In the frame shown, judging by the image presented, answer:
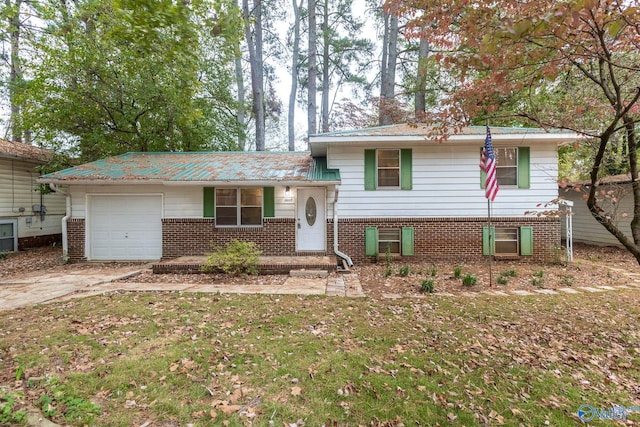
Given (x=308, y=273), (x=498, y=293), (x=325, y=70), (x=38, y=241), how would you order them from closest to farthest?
(x=498, y=293) → (x=308, y=273) → (x=38, y=241) → (x=325, y=70)

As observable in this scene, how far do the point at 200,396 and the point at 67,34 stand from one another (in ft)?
46.5

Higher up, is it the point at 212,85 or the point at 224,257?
the point at 212,85

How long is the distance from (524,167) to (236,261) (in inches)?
347

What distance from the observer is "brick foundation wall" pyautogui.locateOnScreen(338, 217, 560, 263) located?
8719mm

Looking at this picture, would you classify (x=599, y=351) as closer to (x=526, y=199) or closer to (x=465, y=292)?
(x=465, y=292)

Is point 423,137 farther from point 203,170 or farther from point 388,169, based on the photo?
point 203,170

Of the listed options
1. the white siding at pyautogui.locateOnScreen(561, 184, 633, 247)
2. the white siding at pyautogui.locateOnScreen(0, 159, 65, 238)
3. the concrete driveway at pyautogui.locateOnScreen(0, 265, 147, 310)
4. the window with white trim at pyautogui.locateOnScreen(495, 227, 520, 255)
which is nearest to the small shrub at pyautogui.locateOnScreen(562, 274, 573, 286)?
the window with white trim at pyautogui.locateOnScreen(495, 227, 520, 255)

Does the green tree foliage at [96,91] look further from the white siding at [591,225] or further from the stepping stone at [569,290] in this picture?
the white siding at [591,225]

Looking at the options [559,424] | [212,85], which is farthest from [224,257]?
[212,85]

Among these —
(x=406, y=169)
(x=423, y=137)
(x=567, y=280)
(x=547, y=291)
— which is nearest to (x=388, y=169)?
(x=406, y=169)

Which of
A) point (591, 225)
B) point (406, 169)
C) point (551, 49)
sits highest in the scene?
point (551, 49)

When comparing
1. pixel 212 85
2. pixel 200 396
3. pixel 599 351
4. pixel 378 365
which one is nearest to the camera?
pixel 200 396

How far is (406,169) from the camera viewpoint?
8.73 m

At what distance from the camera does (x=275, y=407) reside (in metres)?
2.41
